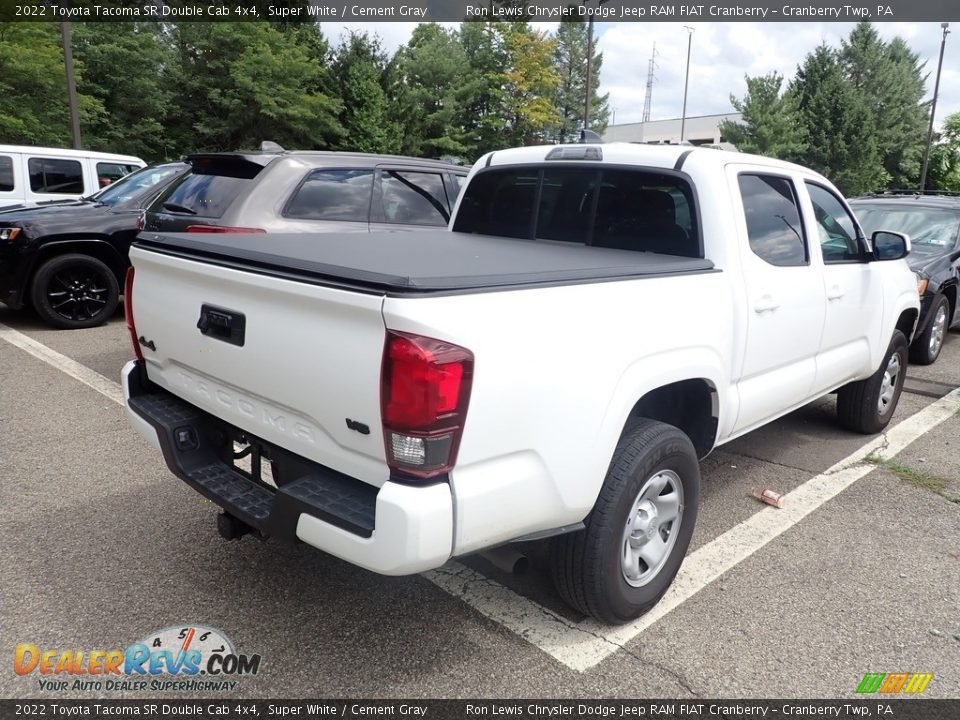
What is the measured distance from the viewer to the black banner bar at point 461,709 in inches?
90.3

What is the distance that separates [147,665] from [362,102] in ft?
112

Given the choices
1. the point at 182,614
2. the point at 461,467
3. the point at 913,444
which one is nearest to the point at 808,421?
the point at 913,444

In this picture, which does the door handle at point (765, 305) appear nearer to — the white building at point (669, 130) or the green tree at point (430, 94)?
→ the green tree at point (430, 94)

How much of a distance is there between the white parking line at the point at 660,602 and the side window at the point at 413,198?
3.85m

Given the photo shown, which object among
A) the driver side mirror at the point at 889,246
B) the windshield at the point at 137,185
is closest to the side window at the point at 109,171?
the windshield at the point at 137,185

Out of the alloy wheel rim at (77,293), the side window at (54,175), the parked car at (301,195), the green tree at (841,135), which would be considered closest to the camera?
the parked car at (301,195)

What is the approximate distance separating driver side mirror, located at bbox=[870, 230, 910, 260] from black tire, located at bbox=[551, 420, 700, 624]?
241cm

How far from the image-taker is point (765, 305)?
328cm

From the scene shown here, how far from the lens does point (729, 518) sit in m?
3.76

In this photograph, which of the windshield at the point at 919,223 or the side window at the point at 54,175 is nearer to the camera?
the windshield at the point at 919,223

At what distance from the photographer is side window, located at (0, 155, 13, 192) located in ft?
34.4

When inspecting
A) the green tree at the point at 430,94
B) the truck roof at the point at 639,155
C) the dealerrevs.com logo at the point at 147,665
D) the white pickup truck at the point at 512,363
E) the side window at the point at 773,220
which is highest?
the green tree at the point at 430,94

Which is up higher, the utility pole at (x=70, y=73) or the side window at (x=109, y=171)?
the utility pole at (x=70, y=73)

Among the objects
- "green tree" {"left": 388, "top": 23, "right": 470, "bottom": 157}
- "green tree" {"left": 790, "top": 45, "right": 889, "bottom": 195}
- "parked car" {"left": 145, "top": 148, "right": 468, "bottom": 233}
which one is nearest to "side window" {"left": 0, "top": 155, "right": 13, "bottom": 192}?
"parked car" {"left": 145, "top": 148, "right": 468, "bottom": 233}
